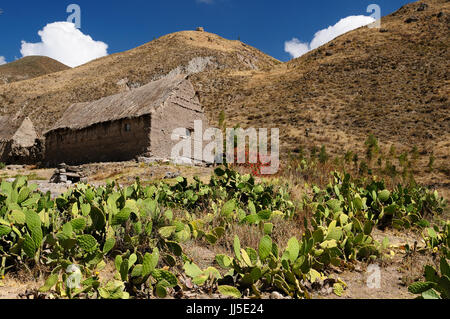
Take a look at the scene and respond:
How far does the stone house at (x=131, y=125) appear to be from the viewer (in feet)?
49.0

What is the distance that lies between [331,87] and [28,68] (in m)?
127

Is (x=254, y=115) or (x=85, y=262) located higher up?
(x=254, y=115)

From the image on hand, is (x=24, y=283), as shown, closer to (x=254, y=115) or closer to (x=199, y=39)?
(x=254, y=115)

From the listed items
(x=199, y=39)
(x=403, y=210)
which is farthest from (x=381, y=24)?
(x=403, y=210)

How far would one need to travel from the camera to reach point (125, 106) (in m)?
17.1

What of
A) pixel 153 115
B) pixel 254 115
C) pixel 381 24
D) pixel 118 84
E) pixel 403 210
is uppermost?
pixel 381 24

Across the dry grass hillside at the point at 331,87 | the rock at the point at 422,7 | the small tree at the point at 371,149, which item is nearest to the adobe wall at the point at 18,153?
the dry grass hillside at the point at 331,87

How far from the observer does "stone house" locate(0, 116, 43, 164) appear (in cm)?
2321

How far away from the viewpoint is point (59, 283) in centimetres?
236

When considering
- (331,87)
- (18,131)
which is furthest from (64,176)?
(331,87)

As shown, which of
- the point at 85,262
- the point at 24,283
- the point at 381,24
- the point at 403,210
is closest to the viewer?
the point at 24,283

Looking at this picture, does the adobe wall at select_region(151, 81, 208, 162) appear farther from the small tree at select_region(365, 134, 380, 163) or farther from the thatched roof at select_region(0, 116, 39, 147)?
the thatched roof at select_region(0, 116, 39, 147)
